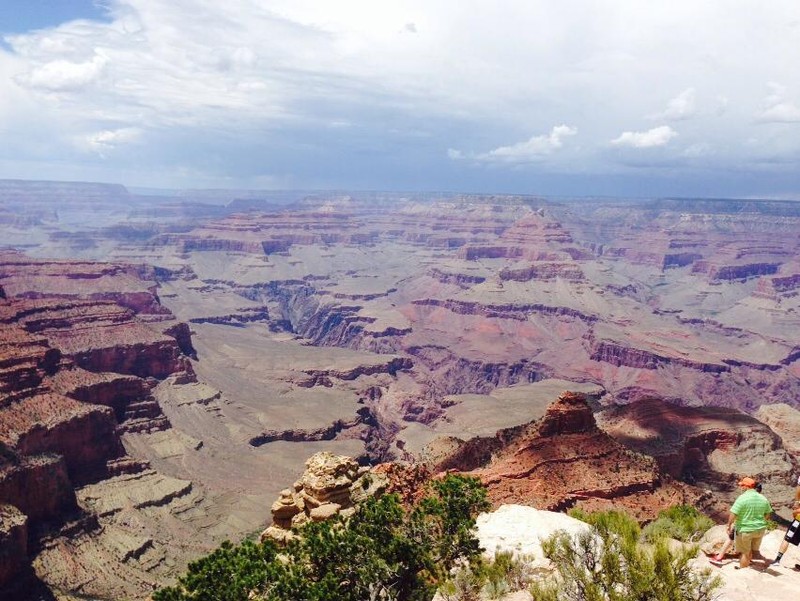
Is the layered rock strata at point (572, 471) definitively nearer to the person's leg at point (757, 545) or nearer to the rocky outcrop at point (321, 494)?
the rocky outcrop at point (321, 494)

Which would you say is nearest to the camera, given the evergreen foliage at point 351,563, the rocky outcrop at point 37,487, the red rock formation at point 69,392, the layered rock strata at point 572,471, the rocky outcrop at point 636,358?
the evergreen foliage at point 351,563

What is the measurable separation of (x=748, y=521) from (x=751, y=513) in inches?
9.3

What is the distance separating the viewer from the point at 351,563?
22547 mm

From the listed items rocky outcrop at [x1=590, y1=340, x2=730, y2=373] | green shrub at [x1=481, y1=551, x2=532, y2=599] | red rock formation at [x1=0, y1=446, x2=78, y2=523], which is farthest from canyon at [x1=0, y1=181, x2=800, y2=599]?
green shrub at [x1=481, y1=551, x2=532, y2=599]

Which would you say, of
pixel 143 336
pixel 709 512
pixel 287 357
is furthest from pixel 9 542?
pixel 287 357

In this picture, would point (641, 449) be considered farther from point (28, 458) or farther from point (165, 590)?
point (28, 458)

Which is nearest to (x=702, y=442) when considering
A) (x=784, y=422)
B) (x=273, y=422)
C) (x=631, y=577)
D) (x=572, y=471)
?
(x=784, y=422)

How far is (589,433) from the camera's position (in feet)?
172

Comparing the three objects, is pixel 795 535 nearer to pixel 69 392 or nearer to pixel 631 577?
pixel 631 577

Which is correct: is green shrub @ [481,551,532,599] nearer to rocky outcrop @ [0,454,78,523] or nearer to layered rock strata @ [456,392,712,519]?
layered rock strata @ [456,392,712,519]

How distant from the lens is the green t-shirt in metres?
17.6

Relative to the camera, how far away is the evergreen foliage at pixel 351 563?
70.0 feet

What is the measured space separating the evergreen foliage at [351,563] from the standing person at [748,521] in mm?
8827

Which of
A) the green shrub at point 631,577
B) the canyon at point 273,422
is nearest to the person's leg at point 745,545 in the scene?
the green shrub at point 631,577
